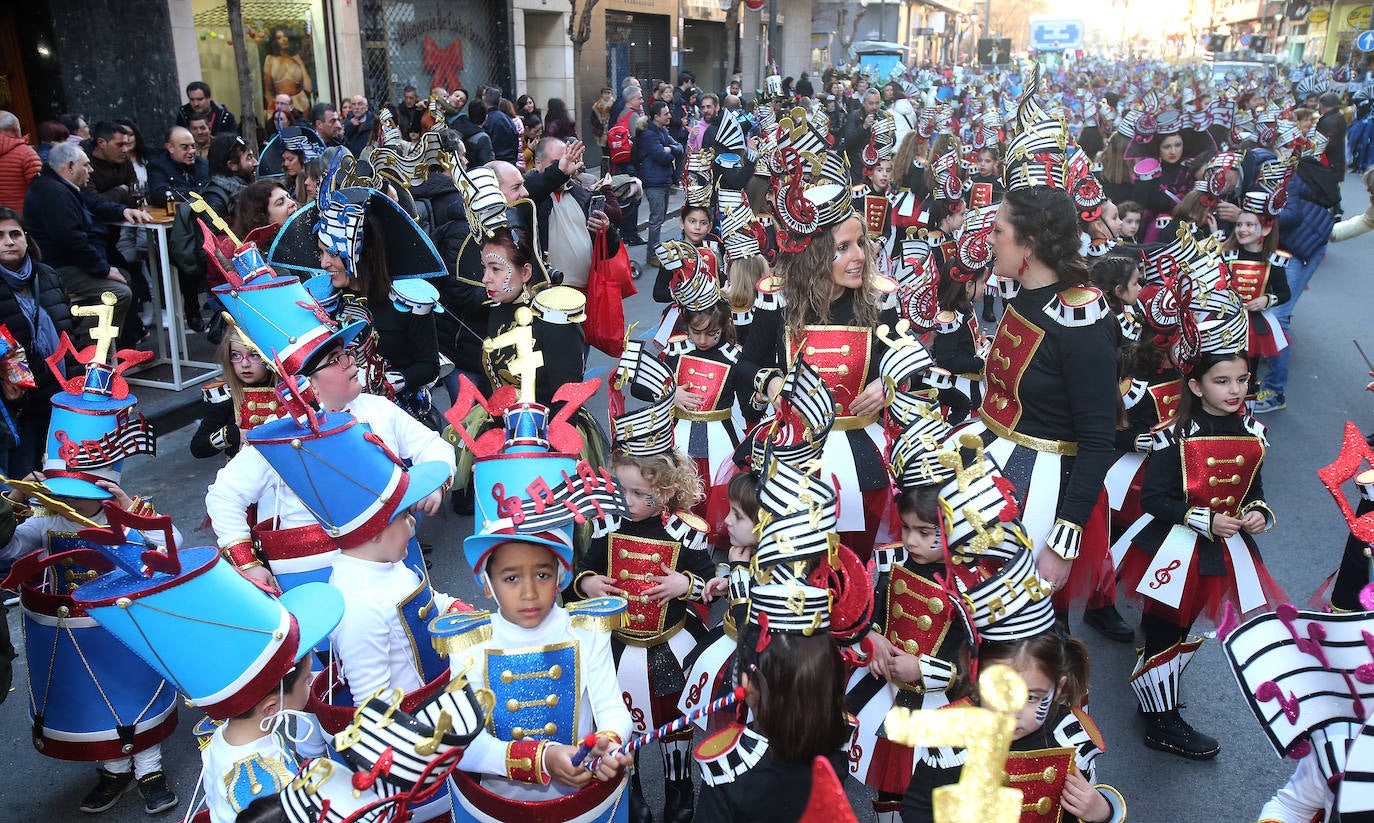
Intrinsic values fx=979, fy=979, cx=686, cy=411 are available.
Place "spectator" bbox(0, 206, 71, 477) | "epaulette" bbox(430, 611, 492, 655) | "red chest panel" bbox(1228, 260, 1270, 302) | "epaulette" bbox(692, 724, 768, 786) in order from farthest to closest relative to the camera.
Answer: "red chest panel" bbox(1228, 260, 1270, 302) < "spectator" bbox(0, 206, 71, 477) < "epaulette" bbox(430, 611, 492, 655) < "epaulette" bbox(692, 724, 768, 786)

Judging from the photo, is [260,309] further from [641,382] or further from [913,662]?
[913,662]

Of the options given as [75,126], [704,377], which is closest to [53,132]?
[75,126]

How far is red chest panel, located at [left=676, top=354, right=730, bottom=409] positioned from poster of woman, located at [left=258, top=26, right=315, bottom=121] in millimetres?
13057

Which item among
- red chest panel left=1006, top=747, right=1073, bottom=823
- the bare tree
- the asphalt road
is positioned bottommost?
the asphalt road

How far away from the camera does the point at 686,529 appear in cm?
357

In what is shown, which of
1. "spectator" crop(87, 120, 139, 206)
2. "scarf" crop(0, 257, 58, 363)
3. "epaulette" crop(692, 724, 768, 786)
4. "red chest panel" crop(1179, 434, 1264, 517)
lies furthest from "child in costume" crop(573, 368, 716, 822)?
"spectator" crop(87, 120, 139, 206)

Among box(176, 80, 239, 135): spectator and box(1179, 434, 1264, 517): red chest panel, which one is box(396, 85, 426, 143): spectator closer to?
A: box(176, 80, 239, 135): spectator

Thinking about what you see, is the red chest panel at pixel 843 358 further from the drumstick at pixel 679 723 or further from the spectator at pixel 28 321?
the spectator at pixel 28 321

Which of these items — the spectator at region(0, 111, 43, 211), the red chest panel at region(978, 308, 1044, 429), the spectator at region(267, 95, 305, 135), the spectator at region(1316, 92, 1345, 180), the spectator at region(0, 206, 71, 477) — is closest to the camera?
the red chest panel at region(978, 308, 1044, 429)

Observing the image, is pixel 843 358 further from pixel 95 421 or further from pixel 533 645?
pixel 95 421

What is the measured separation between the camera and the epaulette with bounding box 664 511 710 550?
357 centimetres

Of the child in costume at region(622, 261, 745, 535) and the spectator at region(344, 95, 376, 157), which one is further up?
the spectator at region(344, 95, 376, 157)

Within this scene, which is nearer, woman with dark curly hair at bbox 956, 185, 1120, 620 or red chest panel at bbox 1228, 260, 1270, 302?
woman with dark curly hair at bbox 956, 185, 1120, 620

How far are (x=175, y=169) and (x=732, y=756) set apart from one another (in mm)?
8808
